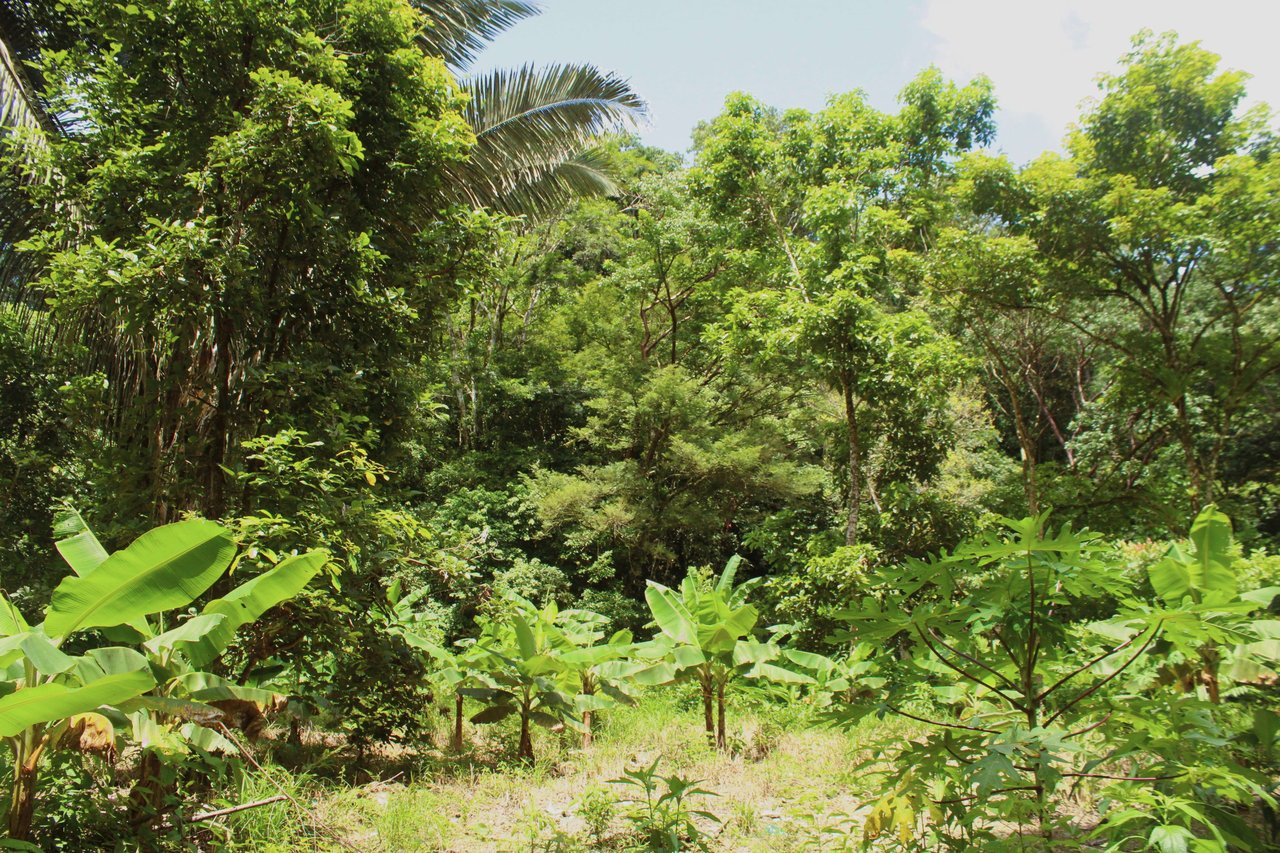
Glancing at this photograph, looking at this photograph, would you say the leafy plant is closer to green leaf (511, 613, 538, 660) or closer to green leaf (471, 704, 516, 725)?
green leaf (511, 613, 538, 660)

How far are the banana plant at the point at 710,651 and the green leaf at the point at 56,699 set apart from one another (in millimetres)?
3885

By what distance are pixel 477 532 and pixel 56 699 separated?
3.82 m

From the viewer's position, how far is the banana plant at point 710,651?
536 cm

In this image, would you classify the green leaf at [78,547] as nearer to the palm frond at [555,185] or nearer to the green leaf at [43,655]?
the green leaf at [43,655]

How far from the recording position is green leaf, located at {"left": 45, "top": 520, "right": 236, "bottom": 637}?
2332mm

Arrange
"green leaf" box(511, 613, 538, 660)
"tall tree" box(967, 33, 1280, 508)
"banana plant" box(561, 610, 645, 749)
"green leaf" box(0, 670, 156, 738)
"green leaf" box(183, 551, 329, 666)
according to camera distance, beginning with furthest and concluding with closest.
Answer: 1. "tall tree" box(967, 33, 1280, 508)
2. "banana plant" box(561, 610, 645, 749)
3. "green leaf" box(511, 613, 538, 660)
4. "green leaf" box(183, 551, 329, 666)
5. "green leaf" box(0, 670, 156, 738)

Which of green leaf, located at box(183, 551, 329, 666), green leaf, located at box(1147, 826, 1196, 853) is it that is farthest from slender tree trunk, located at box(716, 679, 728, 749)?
green leaf, located at box(1147, 826, 1196, 853)

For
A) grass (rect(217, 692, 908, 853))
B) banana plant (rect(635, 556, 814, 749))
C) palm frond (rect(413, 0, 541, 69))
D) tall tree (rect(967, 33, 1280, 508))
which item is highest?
palm frond (rect(413, 0, 541, 69))

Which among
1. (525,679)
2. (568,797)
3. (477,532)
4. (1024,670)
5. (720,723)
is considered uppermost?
(477,532)

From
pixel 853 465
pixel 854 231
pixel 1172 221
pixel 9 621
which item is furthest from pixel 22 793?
pixel 1172 221

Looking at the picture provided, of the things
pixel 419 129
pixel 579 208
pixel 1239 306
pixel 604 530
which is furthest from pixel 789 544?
pixel 579 208

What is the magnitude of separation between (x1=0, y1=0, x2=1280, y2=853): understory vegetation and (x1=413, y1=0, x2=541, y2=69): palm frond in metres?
0.06

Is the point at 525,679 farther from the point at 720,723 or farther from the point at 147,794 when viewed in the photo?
the point at 147,794

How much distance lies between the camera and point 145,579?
2.41 metres
